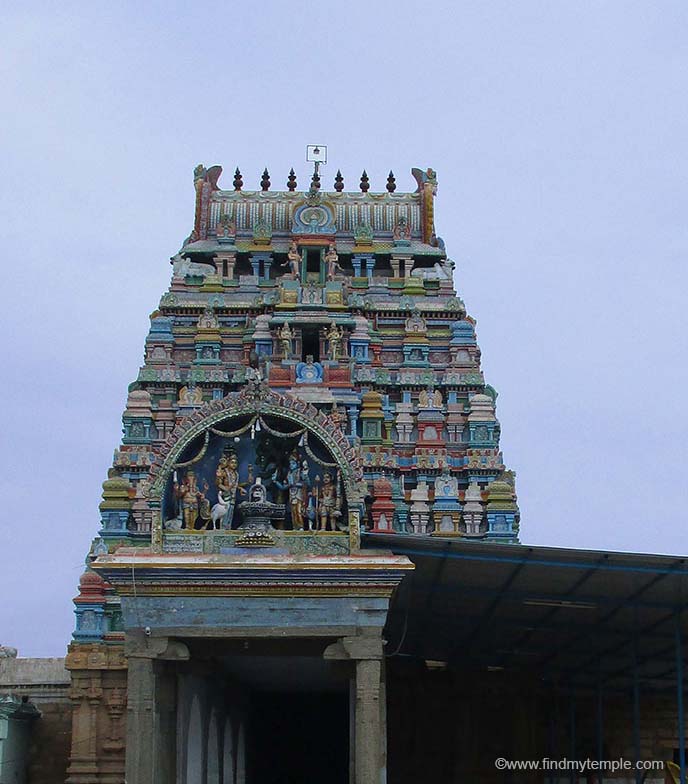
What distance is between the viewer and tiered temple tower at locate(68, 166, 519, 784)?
2189 cm

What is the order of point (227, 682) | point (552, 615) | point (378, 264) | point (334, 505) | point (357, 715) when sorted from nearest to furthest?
point (357, 715) < point (334, 505) < point (552, 615) < point (227, 682) < point (378, 264)

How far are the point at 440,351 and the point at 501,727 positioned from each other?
10.6m

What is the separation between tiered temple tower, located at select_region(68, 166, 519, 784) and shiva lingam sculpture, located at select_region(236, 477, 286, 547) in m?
0.04

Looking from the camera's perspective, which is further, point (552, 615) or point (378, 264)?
point (378, 264)

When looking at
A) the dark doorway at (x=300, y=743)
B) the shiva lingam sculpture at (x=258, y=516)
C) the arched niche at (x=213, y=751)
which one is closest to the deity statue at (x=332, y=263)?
the shiva lingam sculpture at (x=258, y=516)

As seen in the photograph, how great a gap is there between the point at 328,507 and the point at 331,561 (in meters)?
1.41

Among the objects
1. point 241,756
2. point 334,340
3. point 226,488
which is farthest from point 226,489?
point 241,756

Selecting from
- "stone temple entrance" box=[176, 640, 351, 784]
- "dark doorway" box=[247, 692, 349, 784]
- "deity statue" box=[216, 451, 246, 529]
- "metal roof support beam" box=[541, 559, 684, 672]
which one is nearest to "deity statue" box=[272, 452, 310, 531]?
"deity statue" box=[216, 451, 246, 529]

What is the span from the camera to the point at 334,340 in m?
32.7

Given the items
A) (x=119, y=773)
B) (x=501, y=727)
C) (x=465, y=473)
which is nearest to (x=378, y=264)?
(x=465, y=473)

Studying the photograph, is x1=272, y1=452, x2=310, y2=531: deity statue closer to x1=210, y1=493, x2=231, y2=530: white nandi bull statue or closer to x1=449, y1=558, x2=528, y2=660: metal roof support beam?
x1=210, y1=493, x2=231, y2=530: white nandi bull statue

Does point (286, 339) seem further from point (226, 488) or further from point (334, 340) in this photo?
point (226, 488)

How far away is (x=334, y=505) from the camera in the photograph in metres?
23.1

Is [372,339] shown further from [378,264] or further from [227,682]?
[227,682]
